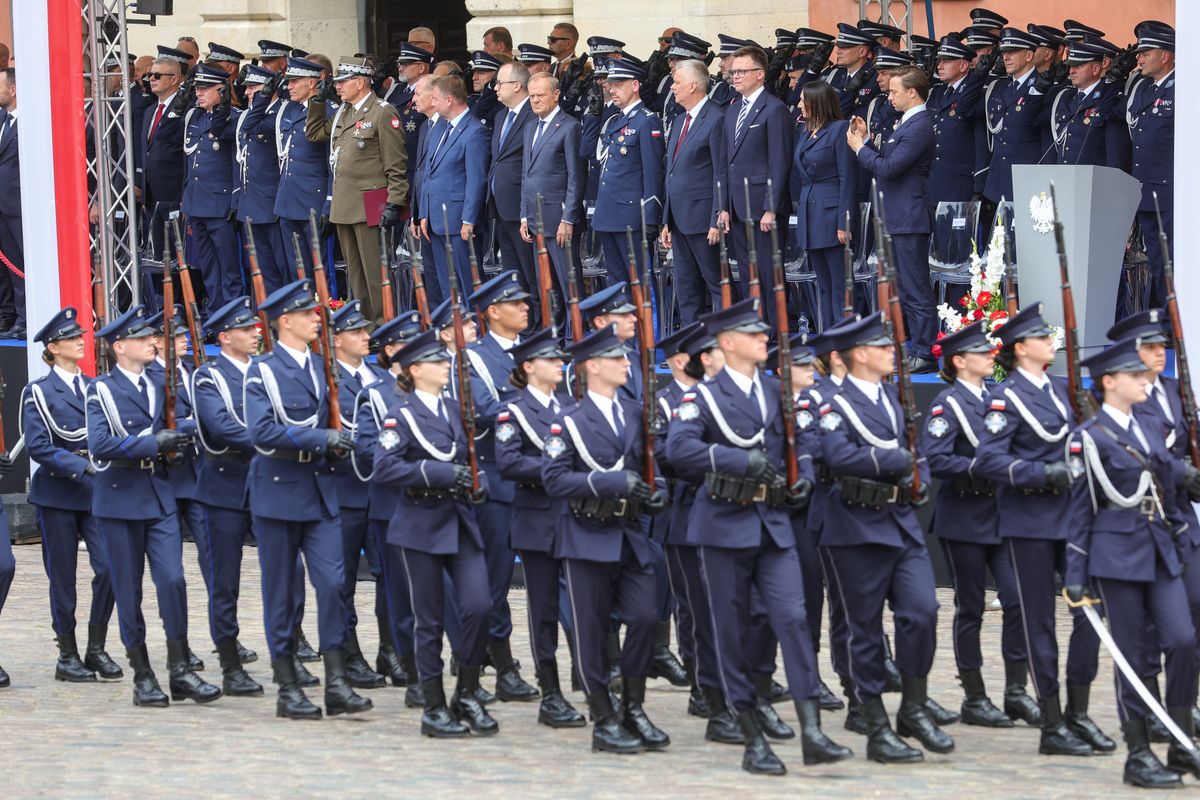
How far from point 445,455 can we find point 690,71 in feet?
15.1

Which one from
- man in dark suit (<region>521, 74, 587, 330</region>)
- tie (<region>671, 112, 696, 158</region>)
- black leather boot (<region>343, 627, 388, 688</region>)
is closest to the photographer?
black leather boot (<region>343, 627, 388, 688</region>)

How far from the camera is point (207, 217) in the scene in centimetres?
1540

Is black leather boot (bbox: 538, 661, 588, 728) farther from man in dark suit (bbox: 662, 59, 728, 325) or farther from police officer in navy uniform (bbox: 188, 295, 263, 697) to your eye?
man in dark suit (bbox: 662, 59, 728, 325)

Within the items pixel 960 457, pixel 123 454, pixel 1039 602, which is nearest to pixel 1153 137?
pixel 960 457

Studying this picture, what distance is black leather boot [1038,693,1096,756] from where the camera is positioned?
848 centimetres

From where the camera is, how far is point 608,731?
866 centimetres

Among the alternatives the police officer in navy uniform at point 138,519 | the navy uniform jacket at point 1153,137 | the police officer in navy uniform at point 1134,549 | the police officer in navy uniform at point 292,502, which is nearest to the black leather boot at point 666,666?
the police officer in navy uniform at point 292,502

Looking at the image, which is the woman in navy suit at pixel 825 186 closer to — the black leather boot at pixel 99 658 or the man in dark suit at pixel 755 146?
the man in dark suit at pixel 755 146

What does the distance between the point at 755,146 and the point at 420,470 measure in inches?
181

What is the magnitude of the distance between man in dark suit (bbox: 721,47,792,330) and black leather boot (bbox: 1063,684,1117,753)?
4.66 metres

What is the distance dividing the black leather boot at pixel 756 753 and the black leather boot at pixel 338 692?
6.03 ft

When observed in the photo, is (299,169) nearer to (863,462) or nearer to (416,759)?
(416,759)

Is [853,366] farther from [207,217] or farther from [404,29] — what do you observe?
[404,29]

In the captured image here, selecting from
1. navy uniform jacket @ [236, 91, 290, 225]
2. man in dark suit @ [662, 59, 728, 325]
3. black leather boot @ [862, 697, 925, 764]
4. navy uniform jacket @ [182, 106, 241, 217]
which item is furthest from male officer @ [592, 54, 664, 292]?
black leather boot @ [862, 697, 925, 764]
